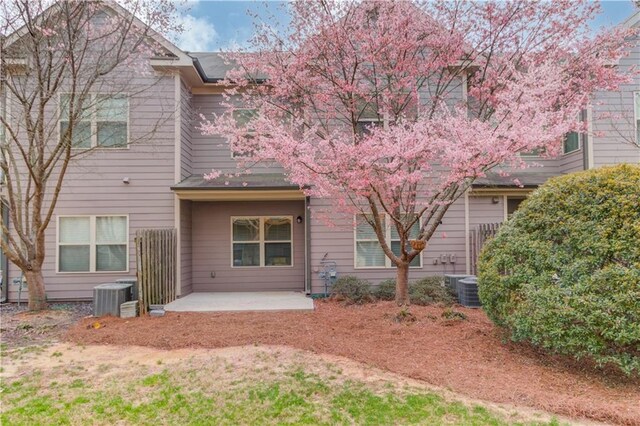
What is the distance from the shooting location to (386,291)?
360 inches

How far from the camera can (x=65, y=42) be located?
7488 millimetres

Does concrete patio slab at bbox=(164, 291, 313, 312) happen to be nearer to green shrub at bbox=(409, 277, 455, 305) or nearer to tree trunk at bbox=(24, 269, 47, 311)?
green shrub at bbox=(409, 277, 455, 305)

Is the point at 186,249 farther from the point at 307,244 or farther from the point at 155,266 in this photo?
the point at 307,244

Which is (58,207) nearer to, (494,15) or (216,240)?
(216,240)

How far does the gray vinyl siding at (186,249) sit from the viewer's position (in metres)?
9.68

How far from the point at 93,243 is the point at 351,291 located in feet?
20.5

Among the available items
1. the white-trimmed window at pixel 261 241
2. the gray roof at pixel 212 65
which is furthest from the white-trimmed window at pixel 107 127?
the white-trimmed window at pixel 261 241

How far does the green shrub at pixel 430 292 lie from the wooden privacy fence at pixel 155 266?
211 inches

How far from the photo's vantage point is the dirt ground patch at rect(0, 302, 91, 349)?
20.5 ft

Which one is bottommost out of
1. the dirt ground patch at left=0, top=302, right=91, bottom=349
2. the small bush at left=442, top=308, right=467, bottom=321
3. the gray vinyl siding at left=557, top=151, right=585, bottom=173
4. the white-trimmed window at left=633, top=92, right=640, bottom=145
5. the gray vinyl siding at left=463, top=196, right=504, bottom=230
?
the dirt ground patch at left=0, top=302, right=91, bottom=349

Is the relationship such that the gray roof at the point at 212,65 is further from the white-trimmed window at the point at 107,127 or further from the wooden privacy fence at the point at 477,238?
the wooden privacy fence at the point at 477,238

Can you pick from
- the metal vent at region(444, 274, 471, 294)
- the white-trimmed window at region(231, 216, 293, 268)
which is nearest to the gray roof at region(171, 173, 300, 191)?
the white-trimmed window at region(231, 216, 293, 268)

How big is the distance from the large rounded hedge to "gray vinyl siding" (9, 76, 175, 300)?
7.56 meters

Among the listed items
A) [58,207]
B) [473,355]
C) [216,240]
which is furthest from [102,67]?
[473,355]
